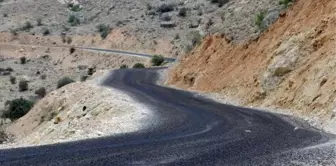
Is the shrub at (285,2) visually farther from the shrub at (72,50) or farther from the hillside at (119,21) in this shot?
the shrub at (72,50)

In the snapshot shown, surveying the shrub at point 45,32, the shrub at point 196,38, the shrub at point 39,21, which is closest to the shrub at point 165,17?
the shrub at point 196,38

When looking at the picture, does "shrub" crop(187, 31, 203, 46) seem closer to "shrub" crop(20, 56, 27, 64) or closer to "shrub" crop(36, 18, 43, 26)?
"shrub" crop(20, 56, 27, 64)

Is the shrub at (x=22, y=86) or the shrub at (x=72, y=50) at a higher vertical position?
the shrub at (x=72, y=50)

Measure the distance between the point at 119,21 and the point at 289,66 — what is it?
72113 millimetres

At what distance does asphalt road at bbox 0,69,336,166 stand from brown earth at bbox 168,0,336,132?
1875 millimetres

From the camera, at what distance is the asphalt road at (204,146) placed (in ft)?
46.2

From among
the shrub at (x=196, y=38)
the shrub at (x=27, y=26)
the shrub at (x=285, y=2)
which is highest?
the shrub at (x=285, y=2)

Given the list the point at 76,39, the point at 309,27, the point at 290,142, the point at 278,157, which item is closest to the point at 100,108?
the point at 309,27

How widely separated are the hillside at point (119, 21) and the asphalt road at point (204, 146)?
45294 mm

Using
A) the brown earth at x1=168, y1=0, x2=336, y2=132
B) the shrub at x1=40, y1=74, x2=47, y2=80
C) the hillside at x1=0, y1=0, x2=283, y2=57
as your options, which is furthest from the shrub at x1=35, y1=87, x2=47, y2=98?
the brown earth at x1=168, y1=0, x2=336, y2=132

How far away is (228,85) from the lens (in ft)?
115

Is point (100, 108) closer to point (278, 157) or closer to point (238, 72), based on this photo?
point (238, 72)

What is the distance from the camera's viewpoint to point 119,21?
98.7 m

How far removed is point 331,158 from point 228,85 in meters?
20.8
